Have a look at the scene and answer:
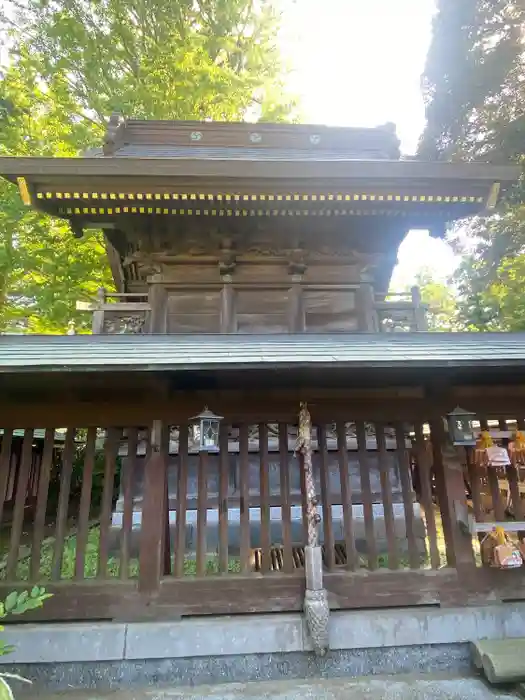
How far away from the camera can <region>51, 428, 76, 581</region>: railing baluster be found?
346 cm

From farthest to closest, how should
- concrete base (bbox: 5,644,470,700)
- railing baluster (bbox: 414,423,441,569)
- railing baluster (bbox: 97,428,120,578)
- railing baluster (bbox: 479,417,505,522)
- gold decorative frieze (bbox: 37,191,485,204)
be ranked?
gold decorative frieze (bbox: 37,191,485,204) → railing baluster (bbox: 479,417,505,522) → railing baluster (bbox: 414,423,441,569) → railing baluster (bbox: 97,428,120,578) → concrete base (bbox: 5,644,470,700)

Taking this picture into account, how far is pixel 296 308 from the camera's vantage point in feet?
21.4

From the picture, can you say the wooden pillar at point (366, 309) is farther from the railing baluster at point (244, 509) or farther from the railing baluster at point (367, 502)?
the railing baluster at point (244, 509)

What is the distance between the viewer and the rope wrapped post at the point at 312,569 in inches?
128

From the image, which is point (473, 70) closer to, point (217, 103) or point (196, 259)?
point (217, 103)

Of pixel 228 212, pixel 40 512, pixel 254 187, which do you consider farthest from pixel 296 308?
pixel 40 512

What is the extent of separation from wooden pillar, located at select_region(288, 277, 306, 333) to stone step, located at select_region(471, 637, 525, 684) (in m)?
4.32

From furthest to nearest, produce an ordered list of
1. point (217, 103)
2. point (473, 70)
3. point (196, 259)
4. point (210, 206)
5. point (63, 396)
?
point (217, 103)
point (473, 70)
point (196, 259)
point (210, 206)
point (63, 396)

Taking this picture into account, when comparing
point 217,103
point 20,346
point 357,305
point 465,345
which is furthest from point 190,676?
point 217,103

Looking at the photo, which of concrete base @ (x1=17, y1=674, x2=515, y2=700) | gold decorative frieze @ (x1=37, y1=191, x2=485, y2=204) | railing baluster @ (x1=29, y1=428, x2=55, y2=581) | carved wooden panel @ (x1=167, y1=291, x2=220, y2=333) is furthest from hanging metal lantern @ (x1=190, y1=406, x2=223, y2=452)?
gold decorative frieze @ (x1=37, y1=191, x2=485, y2=204)

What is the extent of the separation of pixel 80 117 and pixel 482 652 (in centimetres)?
1237

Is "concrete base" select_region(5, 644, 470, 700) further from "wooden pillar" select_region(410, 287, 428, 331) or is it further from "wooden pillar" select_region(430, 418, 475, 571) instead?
"wooden pillar" select_region(410, 287, 428, 331)

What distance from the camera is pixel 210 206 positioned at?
5.79 meters

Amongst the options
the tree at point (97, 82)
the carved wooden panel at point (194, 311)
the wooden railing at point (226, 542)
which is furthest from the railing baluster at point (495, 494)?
the tree at point (97, 82)
